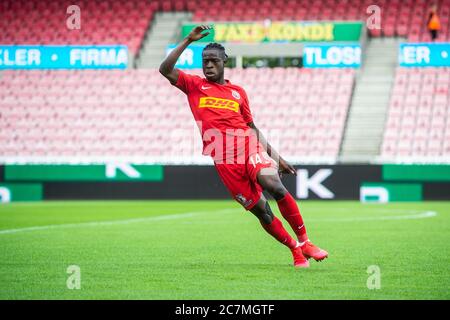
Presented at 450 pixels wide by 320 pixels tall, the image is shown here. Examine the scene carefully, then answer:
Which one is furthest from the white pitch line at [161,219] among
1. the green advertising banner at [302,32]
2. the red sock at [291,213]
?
the green advertising banner at [302,32]

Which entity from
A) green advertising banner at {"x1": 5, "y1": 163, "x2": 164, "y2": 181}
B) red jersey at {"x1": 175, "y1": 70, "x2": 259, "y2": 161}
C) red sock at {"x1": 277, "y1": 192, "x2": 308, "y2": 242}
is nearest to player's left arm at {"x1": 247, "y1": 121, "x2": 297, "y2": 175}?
red jersey at {"x1": 175, "y1": 70, "x2": 259, "y2": 161}

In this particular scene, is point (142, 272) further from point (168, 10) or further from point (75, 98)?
point (168, 10)

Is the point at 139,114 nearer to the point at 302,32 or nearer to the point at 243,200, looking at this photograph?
the point at 302,32

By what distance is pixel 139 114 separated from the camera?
97.8ft

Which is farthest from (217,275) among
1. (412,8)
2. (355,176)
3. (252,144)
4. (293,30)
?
(412,8)

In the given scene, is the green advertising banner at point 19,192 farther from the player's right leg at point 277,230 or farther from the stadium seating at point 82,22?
the player's right leg at point 277,230

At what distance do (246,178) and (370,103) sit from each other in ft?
67.3

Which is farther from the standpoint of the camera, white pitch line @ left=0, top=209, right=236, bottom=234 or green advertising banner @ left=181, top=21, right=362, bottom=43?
green advertising banner @ left=181, top=21, right=362, bottom=43

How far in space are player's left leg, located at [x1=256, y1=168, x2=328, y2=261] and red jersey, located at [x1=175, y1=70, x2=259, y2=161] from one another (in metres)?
0.36

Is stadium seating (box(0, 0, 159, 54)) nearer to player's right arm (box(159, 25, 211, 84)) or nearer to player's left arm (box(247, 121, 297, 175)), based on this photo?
player's left arm (box(247, 121, 297, 175))

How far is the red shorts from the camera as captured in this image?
935 centimetres

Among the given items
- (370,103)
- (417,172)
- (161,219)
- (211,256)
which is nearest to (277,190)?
(211,256)

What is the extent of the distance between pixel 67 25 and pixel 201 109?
77.1ft
